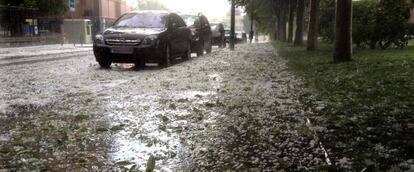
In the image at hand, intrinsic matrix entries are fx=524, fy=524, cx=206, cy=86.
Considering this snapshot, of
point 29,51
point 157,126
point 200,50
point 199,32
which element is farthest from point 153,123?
point 29,51

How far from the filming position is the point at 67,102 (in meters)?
7.41

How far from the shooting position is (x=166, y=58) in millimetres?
13859

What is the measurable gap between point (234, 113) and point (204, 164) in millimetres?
2320

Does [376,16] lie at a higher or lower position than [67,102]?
higher

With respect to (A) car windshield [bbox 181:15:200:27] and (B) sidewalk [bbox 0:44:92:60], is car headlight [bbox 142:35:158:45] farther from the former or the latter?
(B) sidewalk [bbox 0:44:92:60]

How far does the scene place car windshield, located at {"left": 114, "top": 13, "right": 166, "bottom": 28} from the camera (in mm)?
14188

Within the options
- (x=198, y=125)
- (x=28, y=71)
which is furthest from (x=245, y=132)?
(x=28, y=71)

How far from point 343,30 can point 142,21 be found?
213 inches

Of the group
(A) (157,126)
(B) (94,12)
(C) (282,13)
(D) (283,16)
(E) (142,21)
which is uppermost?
(B) (94,12)

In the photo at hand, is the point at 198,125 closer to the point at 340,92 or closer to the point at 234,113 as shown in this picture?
the point at 234,113

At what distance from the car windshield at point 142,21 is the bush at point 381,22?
8.92m

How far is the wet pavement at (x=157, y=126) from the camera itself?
428 centimetres

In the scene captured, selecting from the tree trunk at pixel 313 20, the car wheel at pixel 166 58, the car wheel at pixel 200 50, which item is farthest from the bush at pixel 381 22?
the car wheel at pixel 166 58

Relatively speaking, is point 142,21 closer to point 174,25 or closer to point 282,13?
point 174,25
